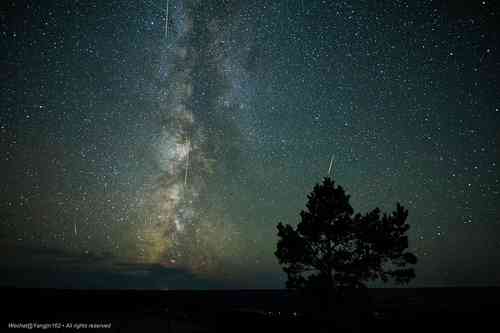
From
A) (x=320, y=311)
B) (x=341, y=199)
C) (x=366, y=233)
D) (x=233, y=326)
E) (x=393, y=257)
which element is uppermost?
(x=341, y=199)

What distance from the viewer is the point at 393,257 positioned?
1720 centimetres

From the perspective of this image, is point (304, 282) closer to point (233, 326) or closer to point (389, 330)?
point (389, 330)

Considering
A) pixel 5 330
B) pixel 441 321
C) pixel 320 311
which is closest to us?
pixel 320 311

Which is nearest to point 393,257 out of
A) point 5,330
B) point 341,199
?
point 341,199

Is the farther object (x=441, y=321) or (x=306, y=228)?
(x=441, y=321)

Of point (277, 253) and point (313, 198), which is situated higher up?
point (313, 198)

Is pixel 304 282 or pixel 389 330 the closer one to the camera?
pixel 304 282

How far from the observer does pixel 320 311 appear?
731 inches

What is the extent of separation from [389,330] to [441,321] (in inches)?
283

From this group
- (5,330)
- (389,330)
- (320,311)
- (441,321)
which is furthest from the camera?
(5,330)

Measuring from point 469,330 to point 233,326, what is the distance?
20343mm

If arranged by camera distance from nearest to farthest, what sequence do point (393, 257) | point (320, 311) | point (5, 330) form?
point (393, 257), point (320, 311), point (5, 330)

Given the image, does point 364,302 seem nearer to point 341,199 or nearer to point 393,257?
point 393,257

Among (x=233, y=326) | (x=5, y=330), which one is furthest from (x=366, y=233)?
(x=5, y=330)
